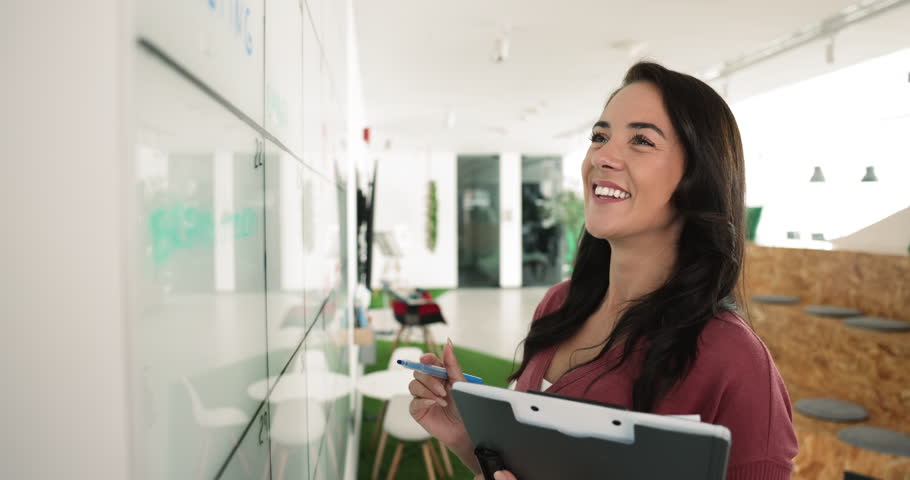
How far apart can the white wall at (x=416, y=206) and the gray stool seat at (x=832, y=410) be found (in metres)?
9.94

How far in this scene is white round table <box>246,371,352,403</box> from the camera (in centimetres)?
81

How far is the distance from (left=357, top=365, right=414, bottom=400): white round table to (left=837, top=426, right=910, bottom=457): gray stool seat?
239 centimetres

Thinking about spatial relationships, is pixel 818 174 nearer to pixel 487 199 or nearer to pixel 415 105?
pixel 415 105

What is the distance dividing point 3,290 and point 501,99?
280 inches

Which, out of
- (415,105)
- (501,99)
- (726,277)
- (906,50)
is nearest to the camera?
(726,277)

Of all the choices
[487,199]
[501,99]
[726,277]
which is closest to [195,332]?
[726,277]

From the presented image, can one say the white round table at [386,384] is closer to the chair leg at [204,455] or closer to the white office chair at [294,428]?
the white office chair at [294,428]

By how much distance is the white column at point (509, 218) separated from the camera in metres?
13.1

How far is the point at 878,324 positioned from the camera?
3887 mm

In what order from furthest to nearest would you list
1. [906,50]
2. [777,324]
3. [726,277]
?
1. [777,324]
2. [906,50]
3. [726,277]

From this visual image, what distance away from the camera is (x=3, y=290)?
0.35 m

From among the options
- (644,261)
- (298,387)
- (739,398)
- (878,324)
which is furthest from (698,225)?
(878,324)

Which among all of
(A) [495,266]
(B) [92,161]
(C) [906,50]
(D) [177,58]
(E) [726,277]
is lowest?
(A) [495,266]

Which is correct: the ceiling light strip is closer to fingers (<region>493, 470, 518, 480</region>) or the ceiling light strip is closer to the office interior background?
the office interior background
